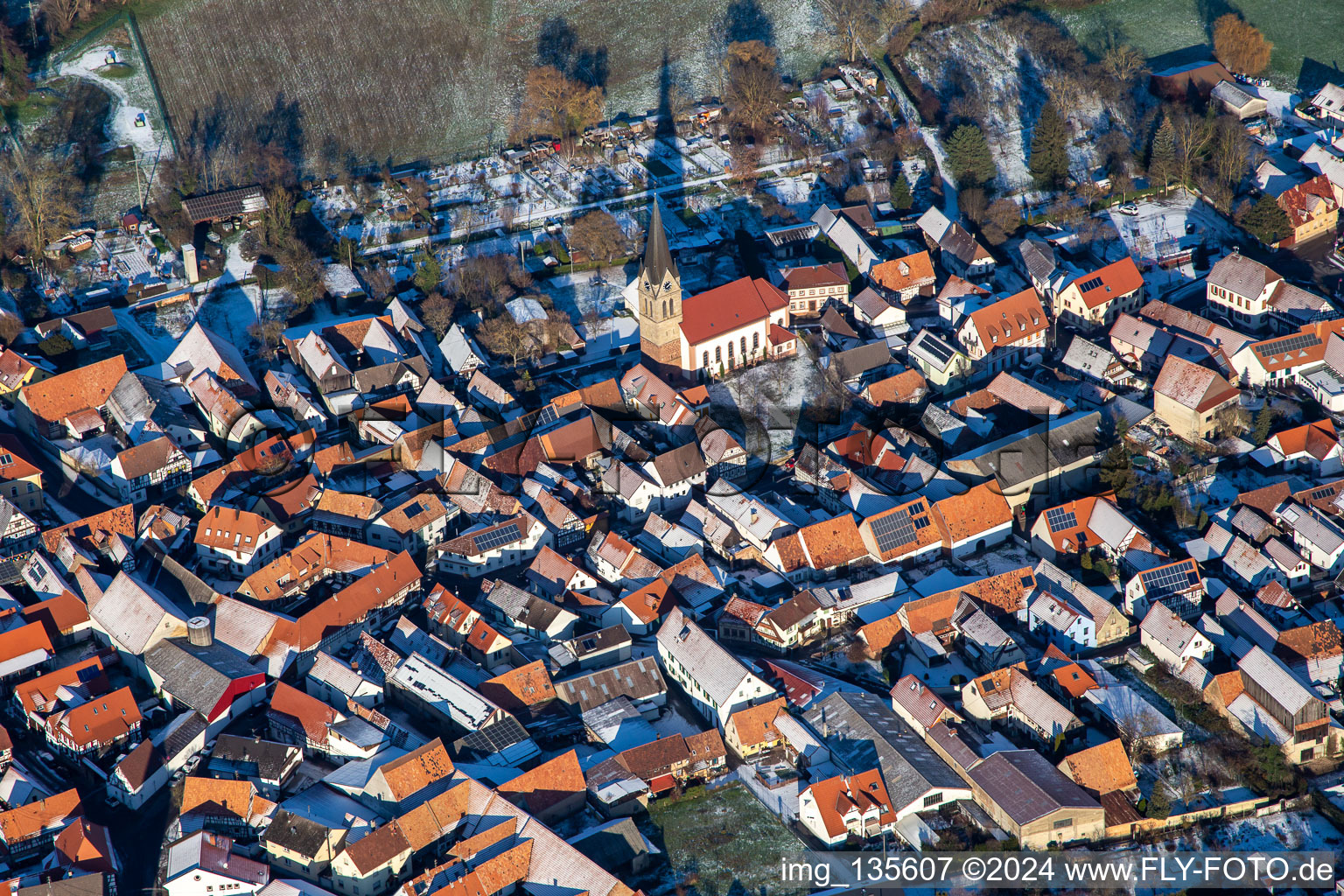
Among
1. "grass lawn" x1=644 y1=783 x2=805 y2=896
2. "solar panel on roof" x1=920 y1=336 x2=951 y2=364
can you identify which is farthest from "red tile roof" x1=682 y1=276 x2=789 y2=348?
"grass lawn" x1=644 y1=783 x2=805 y2=896

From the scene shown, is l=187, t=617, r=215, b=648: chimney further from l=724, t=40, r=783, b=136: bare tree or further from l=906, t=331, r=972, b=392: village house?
l=724, t=40, r=783, b=136: bare tree

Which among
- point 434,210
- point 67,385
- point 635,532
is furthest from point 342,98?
point 635,532

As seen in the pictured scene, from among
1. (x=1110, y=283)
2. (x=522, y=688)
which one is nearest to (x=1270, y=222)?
A: (x=1110, y=283)

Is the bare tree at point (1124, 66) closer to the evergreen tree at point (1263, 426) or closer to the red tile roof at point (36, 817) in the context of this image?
the evergreen tree at point (1263, 426)

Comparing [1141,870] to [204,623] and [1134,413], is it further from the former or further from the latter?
[204,623]

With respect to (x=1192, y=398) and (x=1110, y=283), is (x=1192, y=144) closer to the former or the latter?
(x=1110, y=283)
